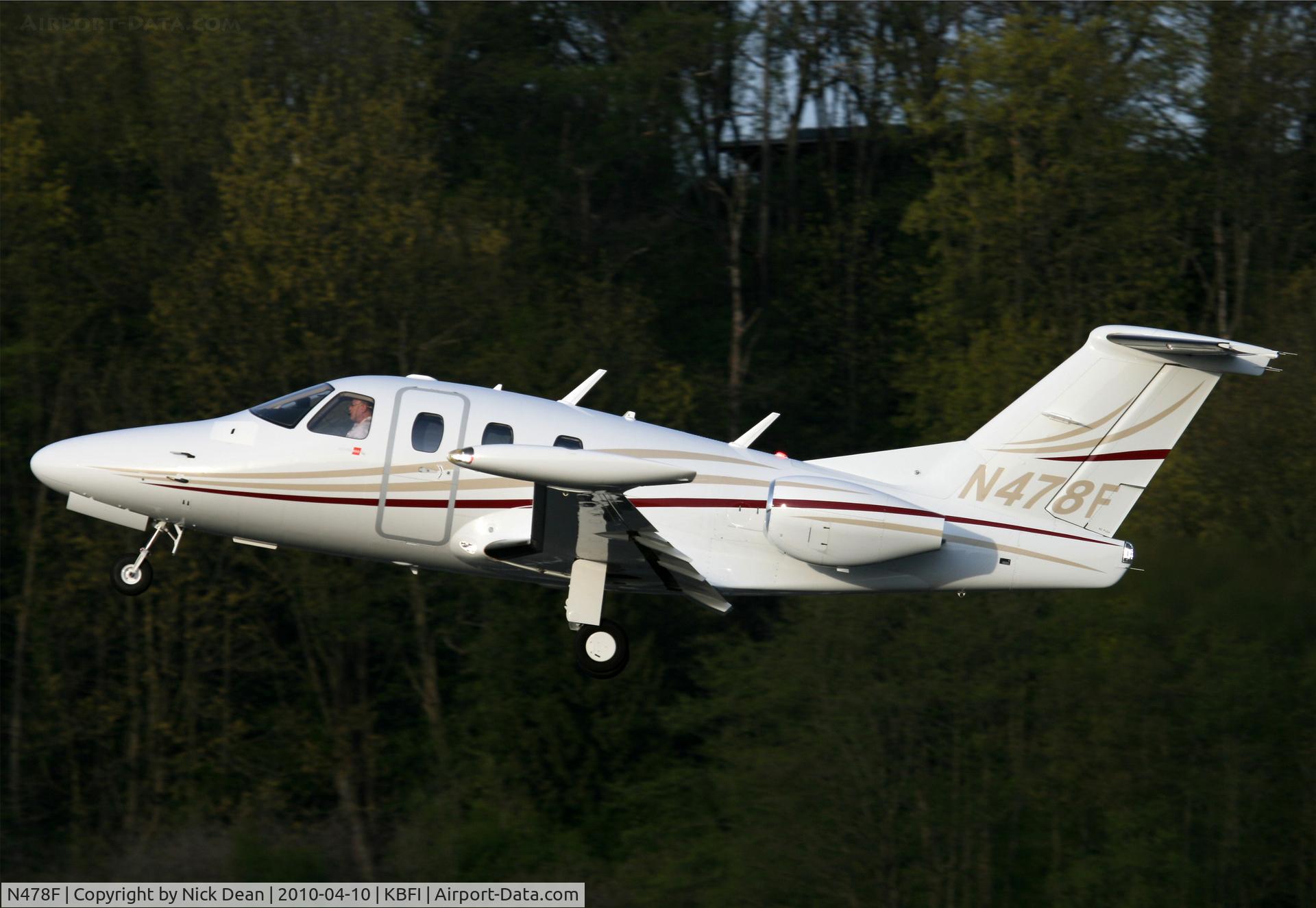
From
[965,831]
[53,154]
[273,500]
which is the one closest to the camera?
[273,500]

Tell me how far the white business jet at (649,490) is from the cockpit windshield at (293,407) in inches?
0.9

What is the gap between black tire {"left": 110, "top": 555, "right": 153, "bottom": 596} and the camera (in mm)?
13930

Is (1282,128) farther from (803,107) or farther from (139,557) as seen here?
(139,557)

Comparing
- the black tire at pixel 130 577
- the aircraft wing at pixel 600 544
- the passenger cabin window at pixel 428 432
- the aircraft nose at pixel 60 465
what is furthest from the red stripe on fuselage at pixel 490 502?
the black tire at pixel 130 577

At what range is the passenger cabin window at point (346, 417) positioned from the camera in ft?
43.5

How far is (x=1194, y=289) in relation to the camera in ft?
101

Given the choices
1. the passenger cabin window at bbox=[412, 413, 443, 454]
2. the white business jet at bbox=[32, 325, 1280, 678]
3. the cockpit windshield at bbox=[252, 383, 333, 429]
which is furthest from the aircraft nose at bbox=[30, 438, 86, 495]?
the passenger cabin window at bbox=[412, 413, 443, 454]

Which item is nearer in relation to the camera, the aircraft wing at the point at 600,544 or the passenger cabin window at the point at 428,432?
the aircraft wing at the point at 600,544

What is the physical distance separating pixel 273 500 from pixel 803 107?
2244 centimetres

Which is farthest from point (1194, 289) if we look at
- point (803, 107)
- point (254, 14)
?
point (254, 14)

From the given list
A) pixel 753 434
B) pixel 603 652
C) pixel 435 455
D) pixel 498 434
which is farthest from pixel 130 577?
pixel 753 434

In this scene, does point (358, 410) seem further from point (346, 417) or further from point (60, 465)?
point (60, 465)

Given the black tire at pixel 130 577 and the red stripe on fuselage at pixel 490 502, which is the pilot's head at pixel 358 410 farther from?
the black tire at pixel 130 577

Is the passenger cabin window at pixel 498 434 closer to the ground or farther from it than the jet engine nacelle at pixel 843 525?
farther from it
